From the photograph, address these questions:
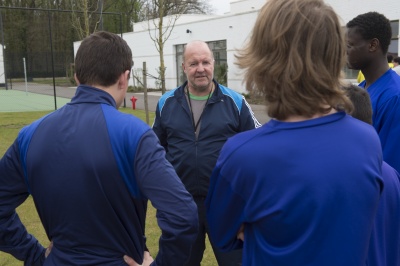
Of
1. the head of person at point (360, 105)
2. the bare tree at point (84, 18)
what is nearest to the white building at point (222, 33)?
the bare tree at point (84, 18)

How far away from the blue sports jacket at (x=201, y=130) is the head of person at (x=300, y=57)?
1921mm

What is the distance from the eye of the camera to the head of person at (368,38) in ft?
8.77

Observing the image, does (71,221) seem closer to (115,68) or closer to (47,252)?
(47,252)

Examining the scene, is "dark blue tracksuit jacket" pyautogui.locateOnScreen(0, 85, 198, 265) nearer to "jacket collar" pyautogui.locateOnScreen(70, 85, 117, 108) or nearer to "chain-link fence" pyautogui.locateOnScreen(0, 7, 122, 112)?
"jacket collar" pyautogui.locateOnScreen(70, 85, 117, 108)

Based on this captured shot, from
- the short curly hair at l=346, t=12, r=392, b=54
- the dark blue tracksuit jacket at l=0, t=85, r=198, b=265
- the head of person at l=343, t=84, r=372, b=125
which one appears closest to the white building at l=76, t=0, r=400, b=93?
the short curly hair at l=346, t=12, r=392, b=54

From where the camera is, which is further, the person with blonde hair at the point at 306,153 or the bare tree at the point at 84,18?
the bare tree at the point at 84,18

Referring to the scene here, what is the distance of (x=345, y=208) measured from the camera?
1333 millimetres

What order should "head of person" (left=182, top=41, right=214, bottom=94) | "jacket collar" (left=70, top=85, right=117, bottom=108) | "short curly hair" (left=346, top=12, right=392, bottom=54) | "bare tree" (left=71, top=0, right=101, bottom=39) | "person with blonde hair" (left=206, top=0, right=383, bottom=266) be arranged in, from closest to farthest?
1. "person with blonde hair" (left=206, top=0, right=383, bottom=266)
2. "jacket collar" (left=70, top=85, right=117, bottom=108)
3. "short curly hair" (left=346, top=12, right=392, bottom=54)
4. "head of person" (left=182, top=41, right=214, bottom=94)
5. "bare tree" (left=71, top=0, right=101, bottom=39)

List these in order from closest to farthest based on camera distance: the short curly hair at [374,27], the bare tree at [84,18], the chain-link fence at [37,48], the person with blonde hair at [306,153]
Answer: the person with blonde hair at [306,153], the short curly hair at [374,27], the bare tree at [84,18], the chain-link fence at [37,48]

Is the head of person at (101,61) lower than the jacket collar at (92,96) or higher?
higher

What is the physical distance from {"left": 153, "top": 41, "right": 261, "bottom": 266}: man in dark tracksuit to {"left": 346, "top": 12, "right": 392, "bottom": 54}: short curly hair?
109 cm

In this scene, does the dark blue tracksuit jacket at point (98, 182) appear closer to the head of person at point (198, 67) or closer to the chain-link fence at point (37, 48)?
the head of person at point (198, 67)

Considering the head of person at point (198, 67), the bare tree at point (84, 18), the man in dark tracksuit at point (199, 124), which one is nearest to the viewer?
the man in dark tracksuit at point (199, 124)

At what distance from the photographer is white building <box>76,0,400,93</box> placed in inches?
724
